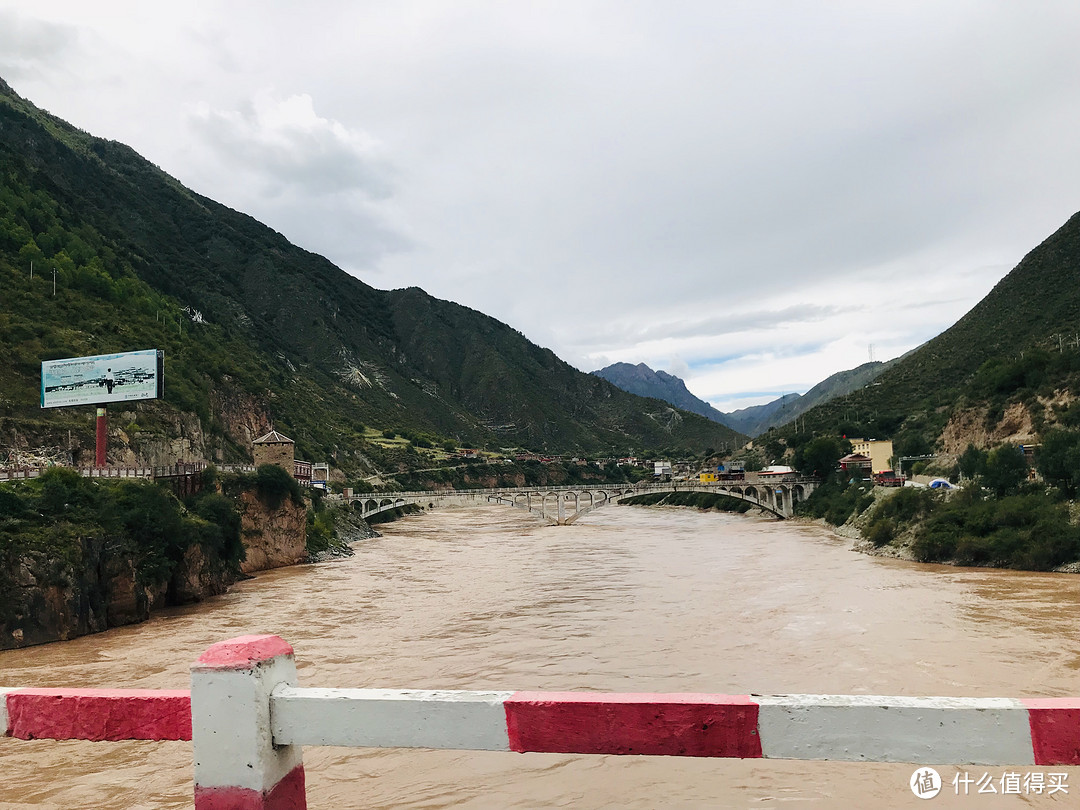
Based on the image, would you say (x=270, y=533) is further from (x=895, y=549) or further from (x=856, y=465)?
(x=856, y=465)

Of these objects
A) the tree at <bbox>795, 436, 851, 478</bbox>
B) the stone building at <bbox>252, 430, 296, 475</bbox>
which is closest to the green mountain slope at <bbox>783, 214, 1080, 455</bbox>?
the tree at <bbox>795, 436, 851, 478</bbox>

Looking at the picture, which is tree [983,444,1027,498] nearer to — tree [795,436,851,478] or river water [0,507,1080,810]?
river water [0,507,1080,810]

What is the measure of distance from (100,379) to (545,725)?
36.7 meters

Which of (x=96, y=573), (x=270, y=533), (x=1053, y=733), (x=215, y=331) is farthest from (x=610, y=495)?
(x=1053, y=733)

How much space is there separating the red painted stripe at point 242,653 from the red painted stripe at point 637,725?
92 centimetres

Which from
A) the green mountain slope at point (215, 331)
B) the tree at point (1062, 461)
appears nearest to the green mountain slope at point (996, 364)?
the tree at point (1062, 461)

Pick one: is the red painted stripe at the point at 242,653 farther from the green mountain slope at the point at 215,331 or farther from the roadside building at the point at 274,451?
the roadside building at the point at 274,451

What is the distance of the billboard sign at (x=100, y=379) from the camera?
32656 millimetres

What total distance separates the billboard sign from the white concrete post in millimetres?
34289

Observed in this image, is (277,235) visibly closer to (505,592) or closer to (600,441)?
(600,441)

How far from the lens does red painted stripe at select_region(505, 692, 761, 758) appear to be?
2.39 metres

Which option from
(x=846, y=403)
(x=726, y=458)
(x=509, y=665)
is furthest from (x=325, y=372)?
(x=509, y=665)

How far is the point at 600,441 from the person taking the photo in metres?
180

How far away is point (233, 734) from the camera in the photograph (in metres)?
2.54
